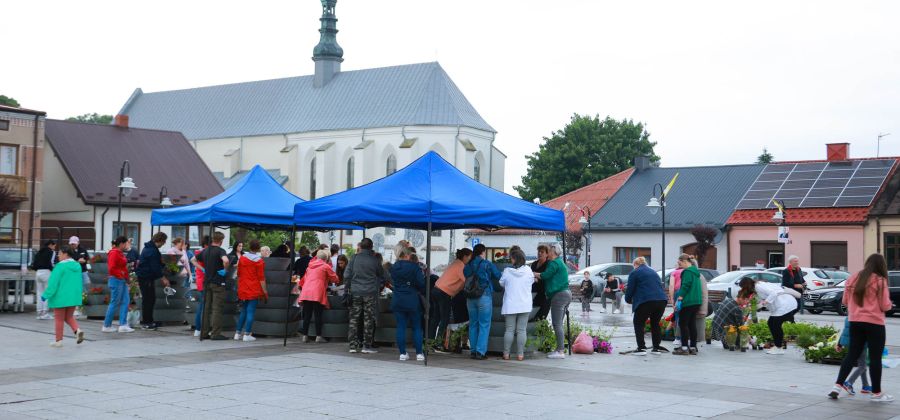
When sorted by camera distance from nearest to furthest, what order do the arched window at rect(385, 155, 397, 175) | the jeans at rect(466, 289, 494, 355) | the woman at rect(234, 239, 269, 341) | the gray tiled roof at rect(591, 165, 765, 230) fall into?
the jeans at rect(466, 289, 494, 355) < the woman at rect(234, 239, 269, 341) < the gray tiled roof at rect(591, 165, 765, 230) < the arched window at rect(385, 155, 397, 175)

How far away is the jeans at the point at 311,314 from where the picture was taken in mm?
15594

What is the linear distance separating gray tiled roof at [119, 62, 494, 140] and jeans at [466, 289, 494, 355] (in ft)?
178

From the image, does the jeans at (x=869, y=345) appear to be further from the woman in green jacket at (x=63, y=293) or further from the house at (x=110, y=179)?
the house at (x=110, y=179)

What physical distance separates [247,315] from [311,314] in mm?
1138

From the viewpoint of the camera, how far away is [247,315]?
52.3ft

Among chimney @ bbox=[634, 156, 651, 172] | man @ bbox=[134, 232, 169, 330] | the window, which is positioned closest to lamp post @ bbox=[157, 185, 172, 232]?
the window

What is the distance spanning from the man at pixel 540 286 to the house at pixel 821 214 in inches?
1126

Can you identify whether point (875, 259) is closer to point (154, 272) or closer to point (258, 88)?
point (154, 272)

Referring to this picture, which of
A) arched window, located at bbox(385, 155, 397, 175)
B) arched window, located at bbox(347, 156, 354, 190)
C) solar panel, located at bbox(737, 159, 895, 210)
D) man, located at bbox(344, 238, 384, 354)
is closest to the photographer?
man, located at bbox(344, 238, 384, 354)

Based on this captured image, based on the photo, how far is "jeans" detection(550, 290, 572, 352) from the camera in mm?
14164

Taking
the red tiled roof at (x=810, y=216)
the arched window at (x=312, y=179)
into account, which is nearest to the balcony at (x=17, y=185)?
the red tiled roof at (x=810, y=216)

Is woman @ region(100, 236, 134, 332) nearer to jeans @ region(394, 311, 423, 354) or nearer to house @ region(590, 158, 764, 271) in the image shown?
jeans @ region(394, 311, 423, 354)

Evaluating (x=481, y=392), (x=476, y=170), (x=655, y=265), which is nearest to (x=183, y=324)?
(x=481, y=392)

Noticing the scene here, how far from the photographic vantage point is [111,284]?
16.8 meters
